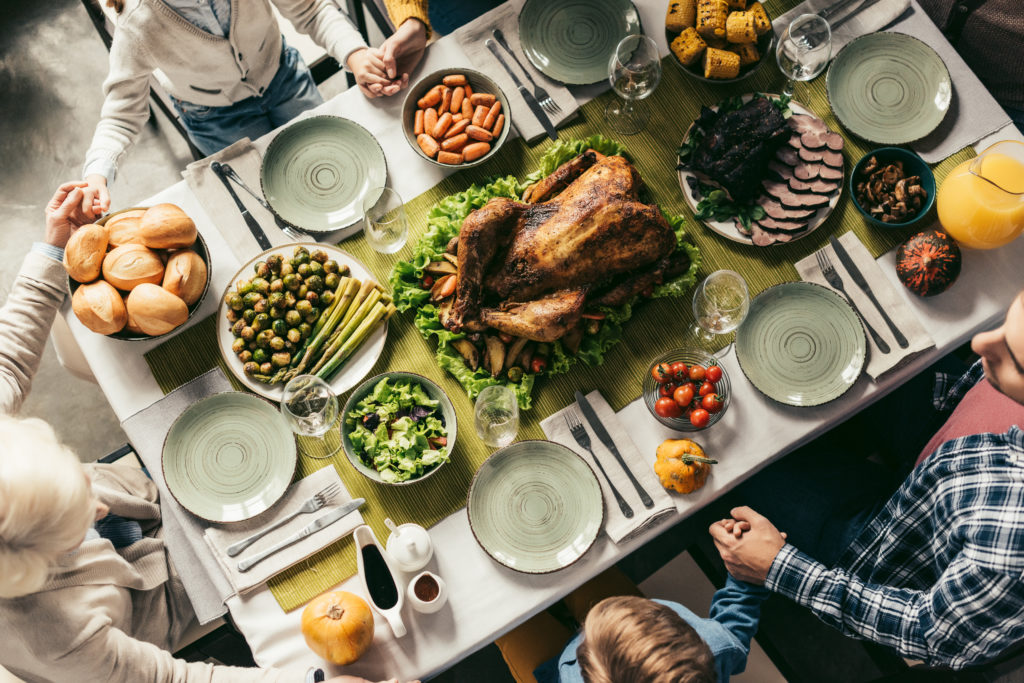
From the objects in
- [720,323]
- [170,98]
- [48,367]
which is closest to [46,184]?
[48,367]

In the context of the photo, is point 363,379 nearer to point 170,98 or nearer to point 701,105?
point 701,105

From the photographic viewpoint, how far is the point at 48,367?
11.1 feet

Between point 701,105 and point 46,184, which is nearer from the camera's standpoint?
point 701,105

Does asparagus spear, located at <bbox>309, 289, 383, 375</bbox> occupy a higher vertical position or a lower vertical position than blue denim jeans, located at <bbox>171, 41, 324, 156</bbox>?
lower

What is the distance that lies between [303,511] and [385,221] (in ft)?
2.88

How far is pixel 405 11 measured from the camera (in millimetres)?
2271

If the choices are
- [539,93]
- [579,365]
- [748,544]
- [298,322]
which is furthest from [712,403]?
[298,322]

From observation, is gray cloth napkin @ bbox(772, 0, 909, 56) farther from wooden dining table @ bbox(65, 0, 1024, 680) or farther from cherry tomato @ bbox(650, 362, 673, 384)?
cherry tomato @ bbox(650, 362, 673, 384)

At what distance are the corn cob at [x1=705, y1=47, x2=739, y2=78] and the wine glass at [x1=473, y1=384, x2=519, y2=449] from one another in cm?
122

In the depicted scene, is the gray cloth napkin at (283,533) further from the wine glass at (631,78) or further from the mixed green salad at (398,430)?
the wine glass at (631,78)

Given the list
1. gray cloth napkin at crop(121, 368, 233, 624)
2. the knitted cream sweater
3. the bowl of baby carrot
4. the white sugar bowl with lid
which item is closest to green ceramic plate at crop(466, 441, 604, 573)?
Answer: the white sugar bowl with lid

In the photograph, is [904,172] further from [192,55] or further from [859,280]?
[192,55]

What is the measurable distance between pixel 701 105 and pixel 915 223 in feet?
2.52

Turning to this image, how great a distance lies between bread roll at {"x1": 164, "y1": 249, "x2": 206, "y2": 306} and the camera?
1880mm
